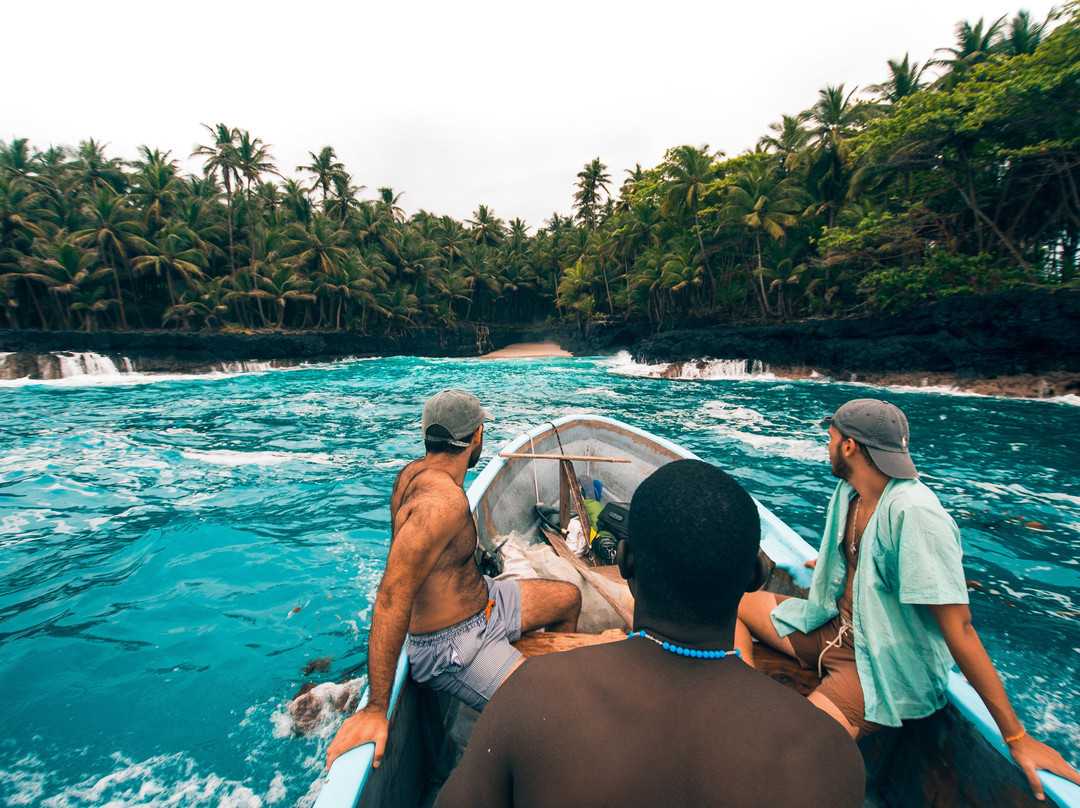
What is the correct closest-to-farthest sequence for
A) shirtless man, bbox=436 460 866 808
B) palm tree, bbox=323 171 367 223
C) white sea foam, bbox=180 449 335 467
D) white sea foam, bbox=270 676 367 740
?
shirtless man, bbox=436 460 866 808 → white sea foam, bbox=270 676 367 740 → white sea foam, bbox=180 449 335 467 → palm tree, bbox=323 171 367 223

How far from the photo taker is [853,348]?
20203 millimetres

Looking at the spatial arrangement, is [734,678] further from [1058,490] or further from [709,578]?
[1058,490]

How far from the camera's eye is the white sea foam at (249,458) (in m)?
8.71

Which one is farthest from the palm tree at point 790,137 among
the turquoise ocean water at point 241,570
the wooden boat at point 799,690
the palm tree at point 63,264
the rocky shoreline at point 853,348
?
the palm tree at point 63,264

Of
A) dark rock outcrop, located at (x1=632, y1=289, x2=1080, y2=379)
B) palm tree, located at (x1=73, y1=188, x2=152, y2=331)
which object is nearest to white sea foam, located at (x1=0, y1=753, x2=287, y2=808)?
dark rock outcrop, located at (x1=632, y1=289, x2=1080, y2=379)

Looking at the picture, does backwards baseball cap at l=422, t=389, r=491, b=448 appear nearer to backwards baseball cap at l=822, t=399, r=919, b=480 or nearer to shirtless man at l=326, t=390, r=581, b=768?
shirtless man at l=326, t=390, r=581, b=768

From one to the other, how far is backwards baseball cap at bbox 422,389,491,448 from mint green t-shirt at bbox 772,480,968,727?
1.72m

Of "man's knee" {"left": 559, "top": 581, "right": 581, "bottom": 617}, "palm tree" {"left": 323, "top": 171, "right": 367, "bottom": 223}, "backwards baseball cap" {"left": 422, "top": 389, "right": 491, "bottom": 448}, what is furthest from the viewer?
"palm tree" {"left": 323, "top": 171, "right": 367, "bottom": 223}

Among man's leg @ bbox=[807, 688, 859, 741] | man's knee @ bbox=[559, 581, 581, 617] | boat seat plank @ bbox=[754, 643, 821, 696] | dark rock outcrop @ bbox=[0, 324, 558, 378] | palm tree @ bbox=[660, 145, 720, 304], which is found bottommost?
boat seat plank @ bbox=[754, 643, 821, 696]

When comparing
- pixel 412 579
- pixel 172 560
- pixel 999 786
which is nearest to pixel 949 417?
pixel 999 786

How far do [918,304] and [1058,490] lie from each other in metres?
15.5

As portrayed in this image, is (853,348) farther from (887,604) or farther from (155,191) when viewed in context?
(155,191)

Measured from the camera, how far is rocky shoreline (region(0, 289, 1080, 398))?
15.3 m

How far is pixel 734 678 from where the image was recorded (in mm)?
875
